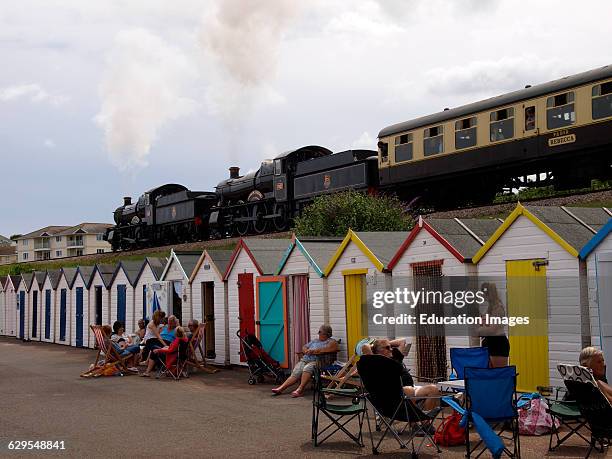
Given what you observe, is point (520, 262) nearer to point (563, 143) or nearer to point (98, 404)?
point (98, 404)

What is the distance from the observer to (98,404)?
12.2 m

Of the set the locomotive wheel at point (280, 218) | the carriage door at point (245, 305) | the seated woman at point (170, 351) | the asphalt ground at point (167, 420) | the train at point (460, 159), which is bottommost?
the asphalt ground at point (167, 420)

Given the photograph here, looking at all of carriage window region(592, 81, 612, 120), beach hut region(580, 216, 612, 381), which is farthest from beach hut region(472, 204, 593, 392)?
carriage window region(592, 81, 612, 120)

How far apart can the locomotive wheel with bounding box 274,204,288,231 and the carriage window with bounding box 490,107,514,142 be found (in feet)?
38.7

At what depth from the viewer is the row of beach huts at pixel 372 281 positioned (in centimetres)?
1029

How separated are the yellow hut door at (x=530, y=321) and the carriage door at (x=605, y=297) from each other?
2.66 feet

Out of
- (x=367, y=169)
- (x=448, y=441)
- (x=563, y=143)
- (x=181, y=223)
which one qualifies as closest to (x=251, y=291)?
(x=448, y=441)

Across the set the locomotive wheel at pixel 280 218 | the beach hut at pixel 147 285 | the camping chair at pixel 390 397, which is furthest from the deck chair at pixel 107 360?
the locomotive wheel at pixel 280 218

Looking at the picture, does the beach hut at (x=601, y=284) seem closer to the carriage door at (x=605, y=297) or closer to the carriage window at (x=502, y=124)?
the carriage door at (x=605, y=297)

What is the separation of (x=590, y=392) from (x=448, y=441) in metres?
1.78

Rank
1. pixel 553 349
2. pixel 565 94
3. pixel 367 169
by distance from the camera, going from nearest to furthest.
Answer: pixel 553 349
pixel 565 94
pixel 367 169

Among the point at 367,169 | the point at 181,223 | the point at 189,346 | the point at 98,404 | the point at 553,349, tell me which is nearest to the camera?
the point at 553,349

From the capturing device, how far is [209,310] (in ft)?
61.0

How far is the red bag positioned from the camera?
28.2ft
